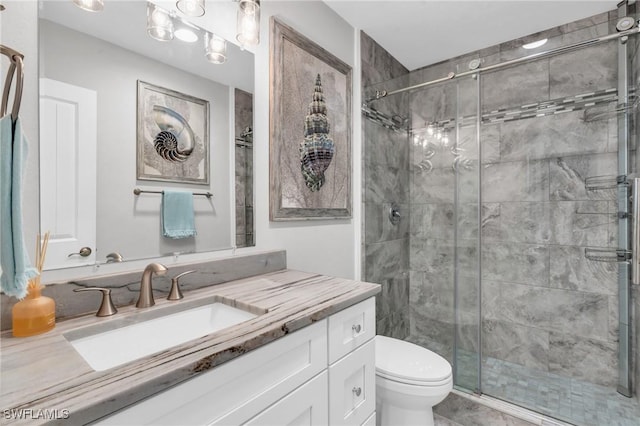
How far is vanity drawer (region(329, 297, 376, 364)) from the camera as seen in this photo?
1019mm

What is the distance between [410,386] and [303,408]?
0.71 m

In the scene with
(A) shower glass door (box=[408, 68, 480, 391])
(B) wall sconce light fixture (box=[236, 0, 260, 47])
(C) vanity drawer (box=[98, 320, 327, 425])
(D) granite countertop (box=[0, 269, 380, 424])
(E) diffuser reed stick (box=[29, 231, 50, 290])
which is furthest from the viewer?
(A) shower glass door (box=[408, 68, 480, 391])

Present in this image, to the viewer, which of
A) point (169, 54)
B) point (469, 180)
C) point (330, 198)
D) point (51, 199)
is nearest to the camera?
point (51, 199)

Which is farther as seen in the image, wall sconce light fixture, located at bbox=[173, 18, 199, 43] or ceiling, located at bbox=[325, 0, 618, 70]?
ceiling, located at bbox=[325, 0, 618, 70]

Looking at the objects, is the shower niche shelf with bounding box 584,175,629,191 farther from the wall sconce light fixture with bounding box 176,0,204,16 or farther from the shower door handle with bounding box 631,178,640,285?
the wall sconce light fixture with bounding box 176,0,204,16

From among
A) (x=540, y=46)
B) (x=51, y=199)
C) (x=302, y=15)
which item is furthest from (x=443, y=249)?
(x=51, y=199)

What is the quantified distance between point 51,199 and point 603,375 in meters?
3.03

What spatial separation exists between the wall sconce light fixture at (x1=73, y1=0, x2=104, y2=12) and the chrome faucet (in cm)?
86

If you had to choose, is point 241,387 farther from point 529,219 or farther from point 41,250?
point 529,219

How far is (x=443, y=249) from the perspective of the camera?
2268mm

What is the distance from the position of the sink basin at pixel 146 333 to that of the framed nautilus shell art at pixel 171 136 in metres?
0.51

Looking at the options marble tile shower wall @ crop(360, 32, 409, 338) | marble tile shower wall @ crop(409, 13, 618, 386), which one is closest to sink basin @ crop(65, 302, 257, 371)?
marble tile shower wall @ crop(360, 32, 409, 338)

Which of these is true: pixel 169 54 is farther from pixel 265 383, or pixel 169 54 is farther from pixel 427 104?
pixel 427 104

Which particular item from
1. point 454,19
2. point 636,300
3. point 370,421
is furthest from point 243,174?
point 636,300
